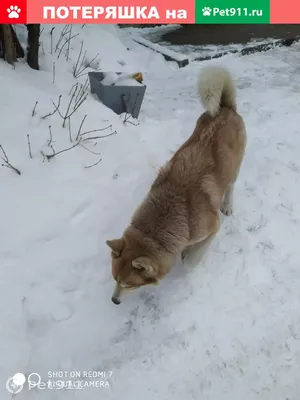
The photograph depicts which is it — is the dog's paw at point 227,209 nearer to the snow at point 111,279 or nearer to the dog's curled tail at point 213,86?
the snow at point 111,279

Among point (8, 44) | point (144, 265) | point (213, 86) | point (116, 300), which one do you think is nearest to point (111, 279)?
point (116, 300)

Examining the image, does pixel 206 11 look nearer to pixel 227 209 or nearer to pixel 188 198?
pixel 227 209

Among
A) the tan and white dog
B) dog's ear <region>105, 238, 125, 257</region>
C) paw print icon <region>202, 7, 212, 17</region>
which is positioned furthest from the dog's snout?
paw print icon <region>202, 7, 212, 17</region>

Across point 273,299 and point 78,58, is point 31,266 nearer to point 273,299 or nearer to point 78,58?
point 273,299

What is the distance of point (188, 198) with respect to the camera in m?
2.87

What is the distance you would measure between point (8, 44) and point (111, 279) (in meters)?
3.26

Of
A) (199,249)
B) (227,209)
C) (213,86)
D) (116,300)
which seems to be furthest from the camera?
(227,209)

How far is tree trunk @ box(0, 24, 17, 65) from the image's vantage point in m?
4.48

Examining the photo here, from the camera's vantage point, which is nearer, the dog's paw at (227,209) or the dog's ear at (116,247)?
the dog's ear at (116,247)

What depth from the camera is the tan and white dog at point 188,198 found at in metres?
2.61

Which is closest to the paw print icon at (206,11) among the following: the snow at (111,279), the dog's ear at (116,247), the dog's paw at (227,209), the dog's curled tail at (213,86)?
the snow at (111,279)

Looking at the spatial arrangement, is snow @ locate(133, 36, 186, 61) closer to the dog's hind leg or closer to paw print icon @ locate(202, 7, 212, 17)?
paw print icon @ locate(202, 7, 212, 17)

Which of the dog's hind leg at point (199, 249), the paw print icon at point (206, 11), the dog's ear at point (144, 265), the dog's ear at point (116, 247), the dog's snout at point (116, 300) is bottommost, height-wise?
the dog's snout at point (116, 300)

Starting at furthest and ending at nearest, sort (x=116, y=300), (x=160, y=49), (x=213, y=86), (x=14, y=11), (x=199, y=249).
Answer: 1. (x=160, y=49)
2. (x=14, y=11)
3. (x=213, y=86)
4. (x=199, y=249)
5. (x=116, y=300)
